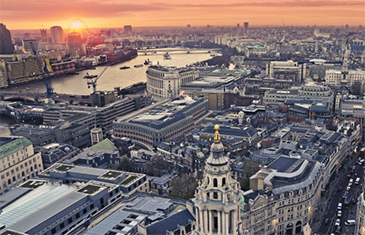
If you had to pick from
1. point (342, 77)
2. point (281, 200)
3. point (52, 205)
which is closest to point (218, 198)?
point (52, 205)

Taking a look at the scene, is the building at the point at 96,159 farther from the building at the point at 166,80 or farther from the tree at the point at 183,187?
the building at the point at 166,80

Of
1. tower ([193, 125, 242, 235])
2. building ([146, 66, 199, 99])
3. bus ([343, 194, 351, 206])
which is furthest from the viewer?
building ([146, 66, 199, 99])

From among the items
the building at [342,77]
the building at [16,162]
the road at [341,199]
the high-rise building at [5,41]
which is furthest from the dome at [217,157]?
the high-rise building at [5,41]

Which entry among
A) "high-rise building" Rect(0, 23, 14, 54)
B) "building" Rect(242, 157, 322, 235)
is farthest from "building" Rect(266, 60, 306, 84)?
"high-rise building" Rect(0, 23, 14, 54)

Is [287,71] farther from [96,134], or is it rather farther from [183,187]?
[183,187]

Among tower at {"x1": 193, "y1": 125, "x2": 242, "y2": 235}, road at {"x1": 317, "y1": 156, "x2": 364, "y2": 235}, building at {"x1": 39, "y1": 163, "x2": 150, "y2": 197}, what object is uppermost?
tower at {"x1": 193, "y1": 125, "x2": 242, "y2": 235}

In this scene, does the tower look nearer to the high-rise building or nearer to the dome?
the dome

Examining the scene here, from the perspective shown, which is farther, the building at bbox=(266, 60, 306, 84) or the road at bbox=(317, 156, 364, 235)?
the building at bbox=(266, 60, 306, 84)
